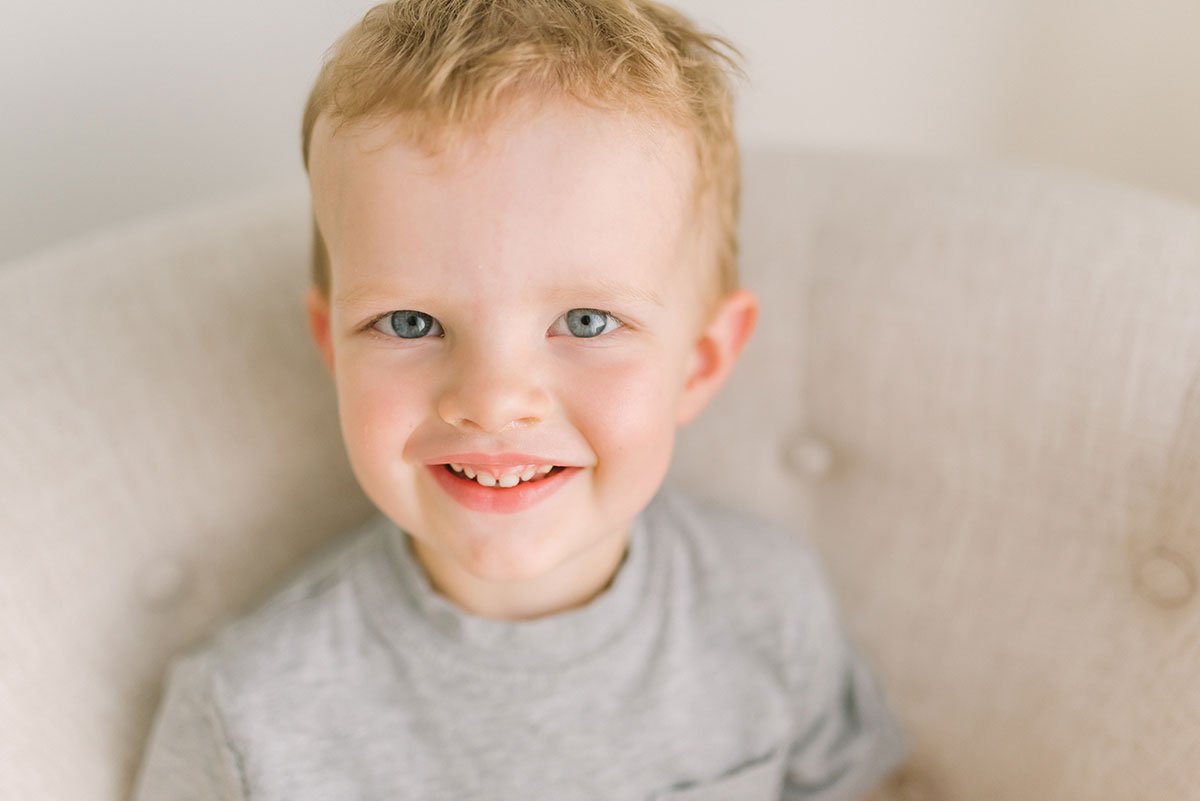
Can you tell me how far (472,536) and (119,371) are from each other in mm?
304

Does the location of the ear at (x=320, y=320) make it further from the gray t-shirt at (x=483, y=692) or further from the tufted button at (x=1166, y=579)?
the tufted button at (x=1166, y=579)

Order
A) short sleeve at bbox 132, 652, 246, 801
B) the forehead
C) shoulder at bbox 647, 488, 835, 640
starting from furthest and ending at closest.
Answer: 1. shoulder at bbox 647, 488, 835, 640
2. short sleeve at bbox 132, 652, 246, 801
3. the forehead

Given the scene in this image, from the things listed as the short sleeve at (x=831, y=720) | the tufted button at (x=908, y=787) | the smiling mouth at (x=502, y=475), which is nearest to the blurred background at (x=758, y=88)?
the smiling mouth at (x=502, y=475)

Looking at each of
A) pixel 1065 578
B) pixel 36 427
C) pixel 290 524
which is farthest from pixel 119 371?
pixel 1065 578

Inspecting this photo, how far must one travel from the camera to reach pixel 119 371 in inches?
32.9

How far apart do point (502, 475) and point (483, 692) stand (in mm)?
183

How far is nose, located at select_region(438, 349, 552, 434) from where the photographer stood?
2.21ft

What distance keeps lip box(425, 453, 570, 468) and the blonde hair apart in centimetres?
19

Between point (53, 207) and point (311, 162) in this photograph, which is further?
point (53, 207)

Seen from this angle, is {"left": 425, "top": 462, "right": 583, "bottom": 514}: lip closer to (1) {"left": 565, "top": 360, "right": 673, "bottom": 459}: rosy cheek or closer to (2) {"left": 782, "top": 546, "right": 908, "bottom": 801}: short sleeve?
(1) {"left": 565, "top": 360, "right": 673, "bottom": 459}: rosy cheek

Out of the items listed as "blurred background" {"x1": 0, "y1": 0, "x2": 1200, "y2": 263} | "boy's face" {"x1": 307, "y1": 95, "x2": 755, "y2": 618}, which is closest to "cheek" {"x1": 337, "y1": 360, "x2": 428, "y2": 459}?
"boy's face" {"x1": 307, "y1": 95, "x2": 755, "y2": 618}

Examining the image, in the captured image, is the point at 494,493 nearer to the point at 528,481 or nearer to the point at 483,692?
the point at 528,481

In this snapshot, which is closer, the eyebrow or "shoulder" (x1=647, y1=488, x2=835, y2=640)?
the eyebrow

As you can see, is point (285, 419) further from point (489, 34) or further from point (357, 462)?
point (489, 34)
